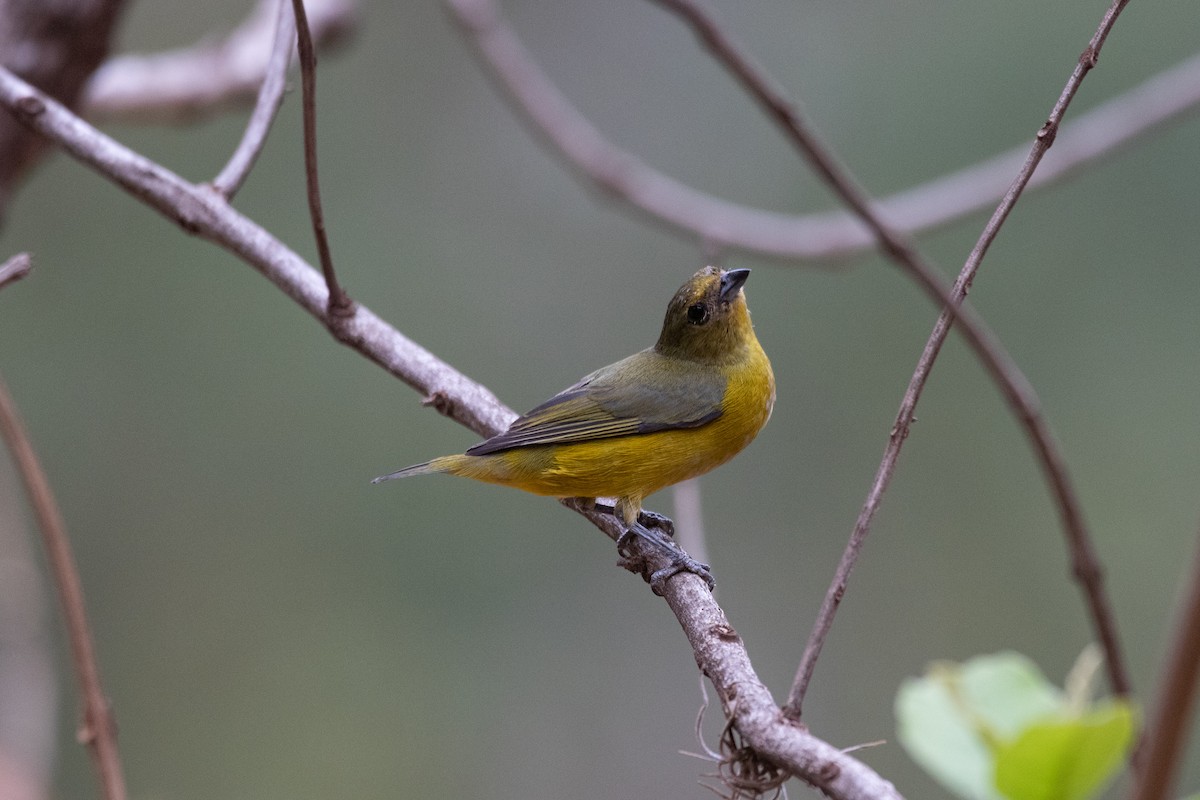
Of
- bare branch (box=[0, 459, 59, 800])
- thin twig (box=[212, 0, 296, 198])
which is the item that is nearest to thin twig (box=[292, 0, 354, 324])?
thin twig (box=[212, 0, 296, 198])

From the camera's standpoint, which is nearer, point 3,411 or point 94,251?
point 3,411

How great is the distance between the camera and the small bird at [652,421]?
10.9 ft

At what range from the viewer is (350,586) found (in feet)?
28.2

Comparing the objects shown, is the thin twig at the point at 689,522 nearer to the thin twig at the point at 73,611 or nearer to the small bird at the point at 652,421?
the small bird at the point at 652,421

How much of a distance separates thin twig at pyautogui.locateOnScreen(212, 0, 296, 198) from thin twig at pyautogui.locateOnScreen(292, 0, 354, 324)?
0.49 m

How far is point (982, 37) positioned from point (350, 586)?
603 centimetres

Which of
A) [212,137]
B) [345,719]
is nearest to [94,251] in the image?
[212,137]

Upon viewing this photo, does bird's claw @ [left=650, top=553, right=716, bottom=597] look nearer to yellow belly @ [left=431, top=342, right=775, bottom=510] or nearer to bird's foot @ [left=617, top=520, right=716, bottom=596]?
bird's foot @ [left=617, top=520, right=716, bottom=596]

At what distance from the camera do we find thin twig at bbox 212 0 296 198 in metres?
2.96

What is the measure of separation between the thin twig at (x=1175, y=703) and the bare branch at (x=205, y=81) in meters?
4.20

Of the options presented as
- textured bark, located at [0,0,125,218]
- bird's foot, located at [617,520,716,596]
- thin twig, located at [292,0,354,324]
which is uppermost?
textured bark, located at [0,0,125,218]

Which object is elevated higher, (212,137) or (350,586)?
(212,137)

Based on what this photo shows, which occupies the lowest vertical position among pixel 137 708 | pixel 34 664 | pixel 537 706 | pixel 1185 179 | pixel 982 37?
pixel 34 664

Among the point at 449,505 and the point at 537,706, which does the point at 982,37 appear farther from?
the point at 537,706
